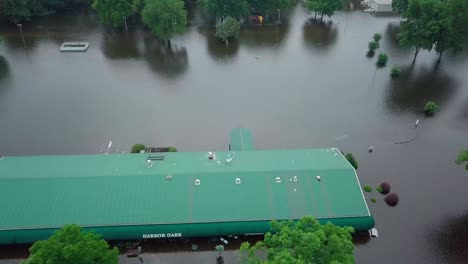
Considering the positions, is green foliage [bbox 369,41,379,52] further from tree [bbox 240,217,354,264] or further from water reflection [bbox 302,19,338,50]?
tree [bbox 240,217,354,264]

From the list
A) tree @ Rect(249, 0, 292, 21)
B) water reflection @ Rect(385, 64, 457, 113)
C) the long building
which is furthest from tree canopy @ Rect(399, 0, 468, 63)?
the long building

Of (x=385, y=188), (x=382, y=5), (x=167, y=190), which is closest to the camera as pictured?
(x=167, y=190)

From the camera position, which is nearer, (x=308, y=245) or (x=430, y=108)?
(x=308, y=245)

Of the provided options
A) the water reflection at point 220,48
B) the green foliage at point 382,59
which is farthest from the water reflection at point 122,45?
the green foliage at point 382,59

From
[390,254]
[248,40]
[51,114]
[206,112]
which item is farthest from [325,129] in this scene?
[51,114]

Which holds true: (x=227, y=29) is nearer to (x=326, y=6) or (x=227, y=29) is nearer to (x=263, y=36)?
(x=263, y=36)

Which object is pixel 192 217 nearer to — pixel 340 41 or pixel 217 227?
pixel 217 227

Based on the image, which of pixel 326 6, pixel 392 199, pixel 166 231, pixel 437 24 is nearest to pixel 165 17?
pixel 326 6
